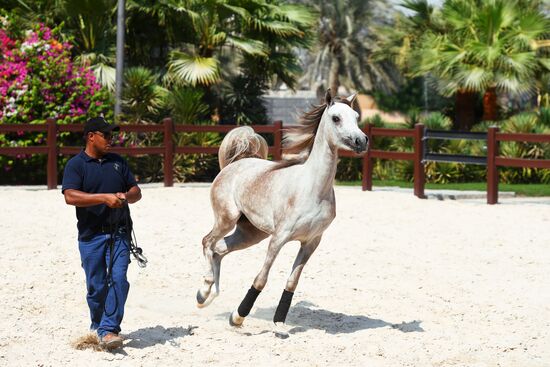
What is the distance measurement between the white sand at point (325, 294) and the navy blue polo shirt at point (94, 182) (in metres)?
0.93

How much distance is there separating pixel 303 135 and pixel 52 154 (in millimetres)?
11221

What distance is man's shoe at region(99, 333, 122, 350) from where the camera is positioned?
7046mm

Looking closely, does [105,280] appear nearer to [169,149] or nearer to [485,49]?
[169,149]

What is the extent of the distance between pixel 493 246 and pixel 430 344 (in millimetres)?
5219

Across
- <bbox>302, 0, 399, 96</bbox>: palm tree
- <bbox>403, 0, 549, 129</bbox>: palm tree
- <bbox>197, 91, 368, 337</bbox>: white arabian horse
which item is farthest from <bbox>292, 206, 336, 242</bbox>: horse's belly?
<bbox>302, 0, 399, 96</bbox>: palm tree

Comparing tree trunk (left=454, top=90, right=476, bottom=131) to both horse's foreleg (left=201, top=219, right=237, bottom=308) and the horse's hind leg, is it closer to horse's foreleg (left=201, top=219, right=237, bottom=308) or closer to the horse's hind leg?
the horse's hind leg

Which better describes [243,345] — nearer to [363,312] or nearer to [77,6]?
[363,312]

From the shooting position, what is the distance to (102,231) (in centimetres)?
718

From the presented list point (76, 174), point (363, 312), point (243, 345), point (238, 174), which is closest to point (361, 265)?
point (363, 312)

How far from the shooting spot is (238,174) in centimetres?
869

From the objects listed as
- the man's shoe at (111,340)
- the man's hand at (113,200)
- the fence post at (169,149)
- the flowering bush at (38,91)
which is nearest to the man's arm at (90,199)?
the man's hand at (113,200)

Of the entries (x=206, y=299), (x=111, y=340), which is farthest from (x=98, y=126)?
(x=206, y=299)

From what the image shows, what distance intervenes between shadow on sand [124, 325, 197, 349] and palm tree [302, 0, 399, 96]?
48.4 metres

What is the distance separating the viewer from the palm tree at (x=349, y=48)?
56.7 metres
